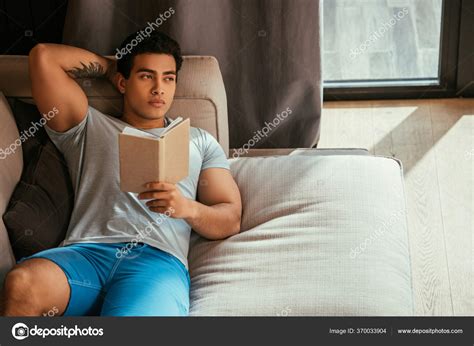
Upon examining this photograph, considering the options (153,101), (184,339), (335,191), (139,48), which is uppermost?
(139,48)

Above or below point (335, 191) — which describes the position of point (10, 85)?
above

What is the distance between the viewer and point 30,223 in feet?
8.67

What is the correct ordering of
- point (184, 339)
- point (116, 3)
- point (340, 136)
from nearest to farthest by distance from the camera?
point (184, 339), point (116, 3), point (340, 136)

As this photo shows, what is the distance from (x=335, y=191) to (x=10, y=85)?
107 centimetres

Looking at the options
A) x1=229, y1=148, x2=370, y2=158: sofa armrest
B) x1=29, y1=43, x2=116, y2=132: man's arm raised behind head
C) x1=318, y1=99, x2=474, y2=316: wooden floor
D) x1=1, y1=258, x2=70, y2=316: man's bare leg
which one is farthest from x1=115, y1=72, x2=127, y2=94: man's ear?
x1=318, y1=99, x2=474, y2=316: wooden floor

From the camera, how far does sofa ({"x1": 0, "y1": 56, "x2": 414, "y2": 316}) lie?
8.12 feet

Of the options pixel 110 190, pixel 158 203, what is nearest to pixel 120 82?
pixel 110 190

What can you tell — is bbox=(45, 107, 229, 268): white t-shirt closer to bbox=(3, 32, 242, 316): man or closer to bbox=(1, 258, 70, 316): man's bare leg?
bbox=(3, 32, 242, 316): man

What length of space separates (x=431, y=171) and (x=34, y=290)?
1.68 metres

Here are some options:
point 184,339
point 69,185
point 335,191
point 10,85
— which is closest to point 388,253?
point 335,191

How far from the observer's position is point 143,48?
9.35 feet

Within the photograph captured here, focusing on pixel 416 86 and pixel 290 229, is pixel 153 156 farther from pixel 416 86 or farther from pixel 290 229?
pixel 416 86

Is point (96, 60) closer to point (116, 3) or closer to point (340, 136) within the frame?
point (116, 3)

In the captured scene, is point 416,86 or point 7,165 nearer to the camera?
point 7,165
